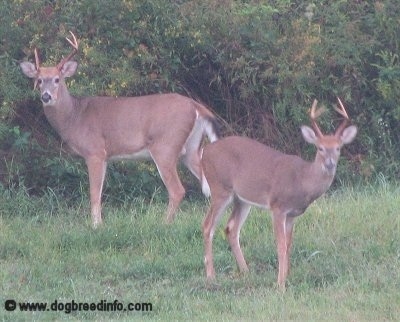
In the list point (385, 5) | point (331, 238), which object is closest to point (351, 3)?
point (385, 5)

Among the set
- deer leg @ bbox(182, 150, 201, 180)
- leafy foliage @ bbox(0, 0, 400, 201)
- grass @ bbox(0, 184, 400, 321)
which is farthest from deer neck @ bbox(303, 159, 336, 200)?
leafy foliage @ bbox(0, 0, 400, 201)

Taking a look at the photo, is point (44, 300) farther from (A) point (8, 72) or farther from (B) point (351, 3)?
(B) point (351, 3)

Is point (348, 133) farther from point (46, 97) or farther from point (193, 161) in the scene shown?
point (46, 97)

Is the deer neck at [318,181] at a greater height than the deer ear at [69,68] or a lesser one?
greater

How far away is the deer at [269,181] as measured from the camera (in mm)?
9422

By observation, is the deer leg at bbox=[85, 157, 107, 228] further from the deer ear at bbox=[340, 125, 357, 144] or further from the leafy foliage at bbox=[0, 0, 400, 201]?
the deer ear at bbox=[340, 125, 357, 144]

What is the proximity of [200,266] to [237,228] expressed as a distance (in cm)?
45

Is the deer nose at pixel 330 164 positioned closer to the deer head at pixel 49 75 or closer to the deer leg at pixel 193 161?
the deer leg at pixel 193 161

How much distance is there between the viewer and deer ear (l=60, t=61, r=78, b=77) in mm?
12953

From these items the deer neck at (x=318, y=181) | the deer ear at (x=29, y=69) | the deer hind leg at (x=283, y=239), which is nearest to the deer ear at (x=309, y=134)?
the deer neck at (x=318, y=181)

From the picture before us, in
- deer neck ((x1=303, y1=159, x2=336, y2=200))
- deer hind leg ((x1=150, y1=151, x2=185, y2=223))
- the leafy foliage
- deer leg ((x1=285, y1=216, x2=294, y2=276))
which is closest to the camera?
deer neck ((x1=303, y1=159, x2=336, y2=200))

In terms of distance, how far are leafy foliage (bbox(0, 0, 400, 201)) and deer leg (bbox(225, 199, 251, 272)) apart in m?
3.80

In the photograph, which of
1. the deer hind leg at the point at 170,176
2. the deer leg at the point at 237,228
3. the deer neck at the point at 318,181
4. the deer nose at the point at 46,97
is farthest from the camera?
the deer nose at the point at 46,97

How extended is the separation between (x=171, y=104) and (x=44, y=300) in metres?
4.22
